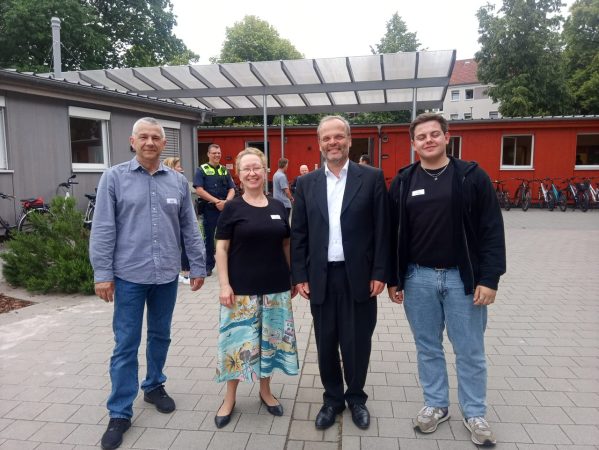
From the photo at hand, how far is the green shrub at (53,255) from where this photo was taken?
5875 millimetres

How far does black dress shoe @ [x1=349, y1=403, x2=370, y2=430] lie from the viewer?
2.86 m

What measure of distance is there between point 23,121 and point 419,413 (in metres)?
9.34

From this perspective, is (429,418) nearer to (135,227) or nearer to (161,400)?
(161,400)

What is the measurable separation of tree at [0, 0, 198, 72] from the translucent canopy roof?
1243 centimetres

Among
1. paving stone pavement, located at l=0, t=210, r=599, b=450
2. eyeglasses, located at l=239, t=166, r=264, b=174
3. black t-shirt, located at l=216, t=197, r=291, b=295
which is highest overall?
eyeglasses, located at l=239, t=166, r=264, b=174

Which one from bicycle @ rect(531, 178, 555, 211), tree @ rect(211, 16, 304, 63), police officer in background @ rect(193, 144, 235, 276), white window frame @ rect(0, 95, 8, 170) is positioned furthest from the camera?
tree @ rect(211, 16, 304, 63)

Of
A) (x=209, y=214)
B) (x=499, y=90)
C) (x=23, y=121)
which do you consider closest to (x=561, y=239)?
(x=209, y=214)

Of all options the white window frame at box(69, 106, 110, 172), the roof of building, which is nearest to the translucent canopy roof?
the white window frame at box(69, 106, 110, 172)

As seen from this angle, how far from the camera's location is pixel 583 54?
31.8 m

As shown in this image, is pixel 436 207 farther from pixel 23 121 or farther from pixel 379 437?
pixel 23 121

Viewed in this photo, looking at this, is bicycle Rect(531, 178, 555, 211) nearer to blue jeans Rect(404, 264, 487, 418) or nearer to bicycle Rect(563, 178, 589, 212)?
bicycle Rect(563, 178, 589, 212)

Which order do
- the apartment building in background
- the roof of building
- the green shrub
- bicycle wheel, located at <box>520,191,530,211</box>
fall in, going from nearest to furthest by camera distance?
the green shrub < bicycle wheel, located at <box>520,191,530,211</box> < the apartment building in background < the roof of building

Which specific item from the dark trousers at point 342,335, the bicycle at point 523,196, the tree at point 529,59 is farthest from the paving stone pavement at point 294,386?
the tree at point 529,59

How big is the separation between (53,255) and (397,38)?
39.5 m
